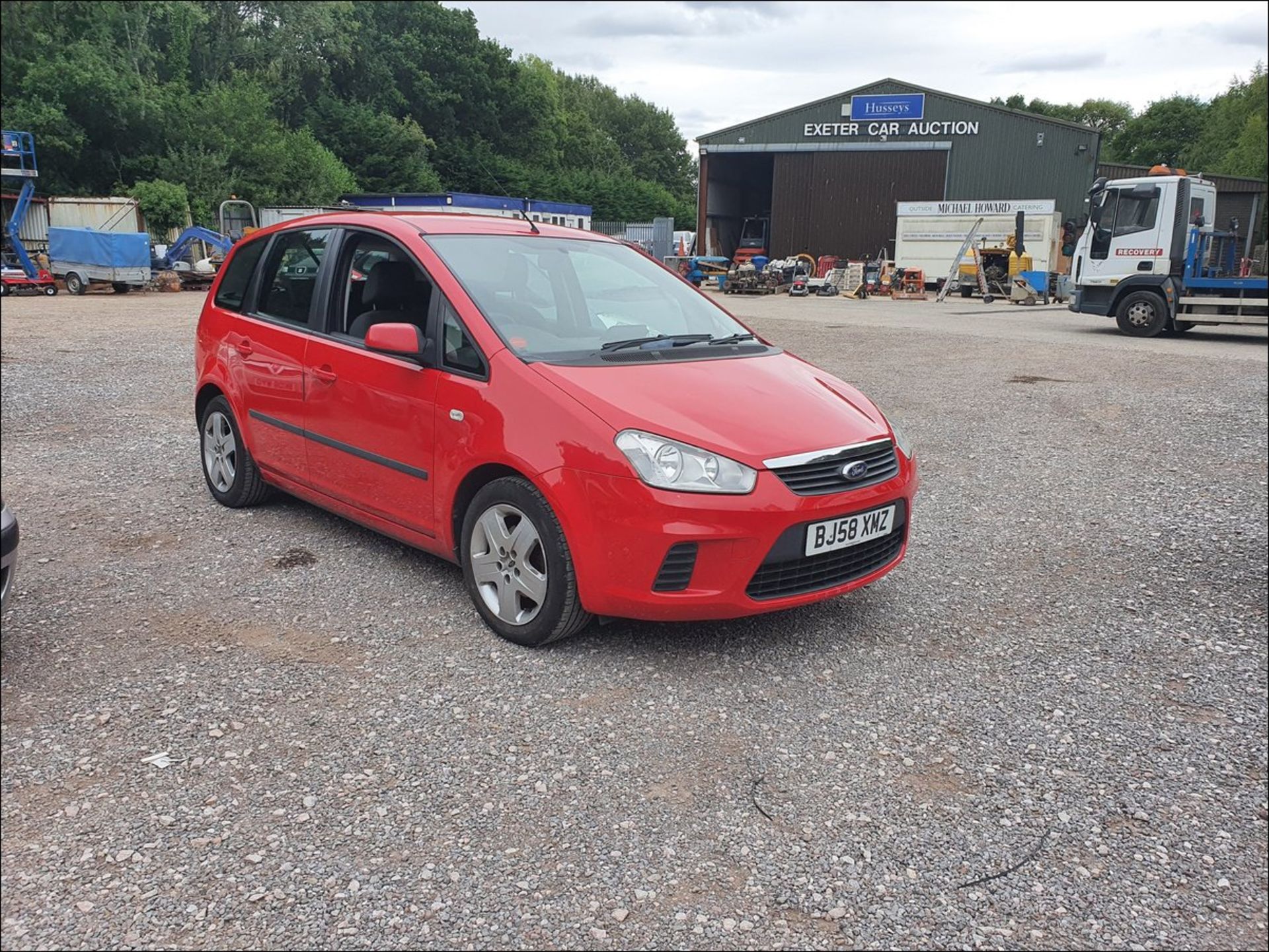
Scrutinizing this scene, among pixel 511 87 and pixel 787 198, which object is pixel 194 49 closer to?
pixel 511 87

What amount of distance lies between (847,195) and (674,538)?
124 feet

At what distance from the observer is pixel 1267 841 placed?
273 centimetres

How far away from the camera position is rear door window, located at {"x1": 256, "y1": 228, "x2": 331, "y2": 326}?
488 centimetres

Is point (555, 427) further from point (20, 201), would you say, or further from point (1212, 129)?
point (20, 201)

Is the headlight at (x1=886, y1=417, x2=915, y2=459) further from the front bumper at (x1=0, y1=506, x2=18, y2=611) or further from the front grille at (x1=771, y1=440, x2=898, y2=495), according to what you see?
the front bumper at (x1=0, y1=506, x2=18, y2=611)

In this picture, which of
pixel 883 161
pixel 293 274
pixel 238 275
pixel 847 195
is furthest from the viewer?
pixel 847 195

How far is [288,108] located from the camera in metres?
50.8

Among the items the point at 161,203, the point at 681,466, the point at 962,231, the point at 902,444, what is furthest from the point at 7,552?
the point at 161,203

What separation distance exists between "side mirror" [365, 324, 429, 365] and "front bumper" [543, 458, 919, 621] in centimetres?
87

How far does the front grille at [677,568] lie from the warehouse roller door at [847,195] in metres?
36.2

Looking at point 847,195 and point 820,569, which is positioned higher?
point 847,195

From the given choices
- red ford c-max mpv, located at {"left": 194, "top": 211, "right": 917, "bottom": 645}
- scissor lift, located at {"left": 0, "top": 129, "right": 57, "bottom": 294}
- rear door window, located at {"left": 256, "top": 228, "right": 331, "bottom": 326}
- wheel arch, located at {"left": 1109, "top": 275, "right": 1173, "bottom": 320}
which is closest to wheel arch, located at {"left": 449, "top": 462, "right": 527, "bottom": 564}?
red ford c-max mpv, located at {"left": 194, "top": 211, "right": 917, "bottom": 645}

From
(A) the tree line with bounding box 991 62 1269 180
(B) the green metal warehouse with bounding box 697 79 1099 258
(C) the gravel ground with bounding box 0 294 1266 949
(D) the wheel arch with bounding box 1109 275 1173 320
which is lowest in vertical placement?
(C) the gravel ground with bounding box 0 294 1266 949

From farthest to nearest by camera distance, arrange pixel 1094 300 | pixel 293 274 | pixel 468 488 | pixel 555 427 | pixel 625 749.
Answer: pixel 1094 300 → pixel 293 274 → pixel 468 488 → pixel 555 427 → pixel 625 749
